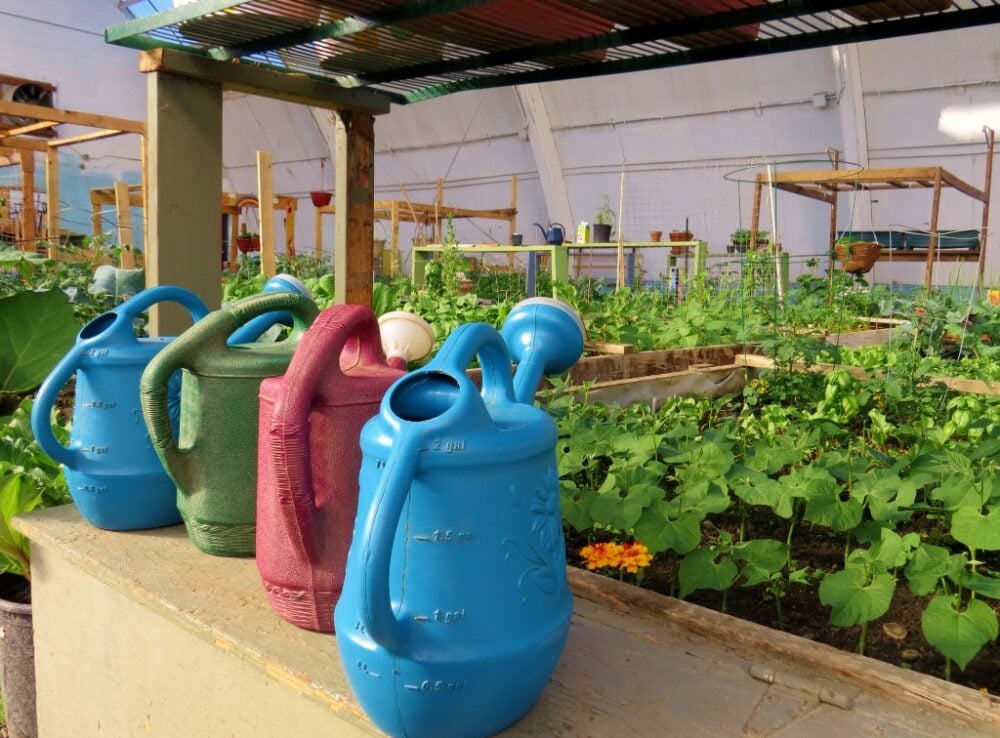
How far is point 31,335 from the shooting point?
1979mm

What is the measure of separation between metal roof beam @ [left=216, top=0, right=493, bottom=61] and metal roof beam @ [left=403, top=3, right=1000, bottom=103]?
46 cm

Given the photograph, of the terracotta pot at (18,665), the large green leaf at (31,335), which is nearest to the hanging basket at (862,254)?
the large green leaf at (31,335)

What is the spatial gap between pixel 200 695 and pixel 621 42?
126 centimetres

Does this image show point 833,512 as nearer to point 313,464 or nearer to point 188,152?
point 313,464

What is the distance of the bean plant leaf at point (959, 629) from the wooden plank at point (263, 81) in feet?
Result: 4.91

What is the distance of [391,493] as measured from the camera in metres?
0.63

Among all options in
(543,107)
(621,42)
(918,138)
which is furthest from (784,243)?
(621,42)

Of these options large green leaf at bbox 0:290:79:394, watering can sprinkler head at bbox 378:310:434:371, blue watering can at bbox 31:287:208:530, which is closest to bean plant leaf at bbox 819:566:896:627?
blue watering can at bbox 31:287:208:530

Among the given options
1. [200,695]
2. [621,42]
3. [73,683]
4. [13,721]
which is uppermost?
[621,42]

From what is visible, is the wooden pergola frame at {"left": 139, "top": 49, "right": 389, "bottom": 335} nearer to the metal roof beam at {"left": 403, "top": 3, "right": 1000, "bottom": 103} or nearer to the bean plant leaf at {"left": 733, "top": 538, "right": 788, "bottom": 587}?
the metal roof beam at {"left": 403, "top": 3, "right": 1000, "bottom": 103}

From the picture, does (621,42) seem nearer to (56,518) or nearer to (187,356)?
(187,356)

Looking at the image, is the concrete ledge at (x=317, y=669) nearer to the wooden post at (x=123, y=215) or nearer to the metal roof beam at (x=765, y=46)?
the metal roof beam at (x=765, y=46)

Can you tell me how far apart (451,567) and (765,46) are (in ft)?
4.04

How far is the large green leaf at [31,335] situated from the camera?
6.40 feet
